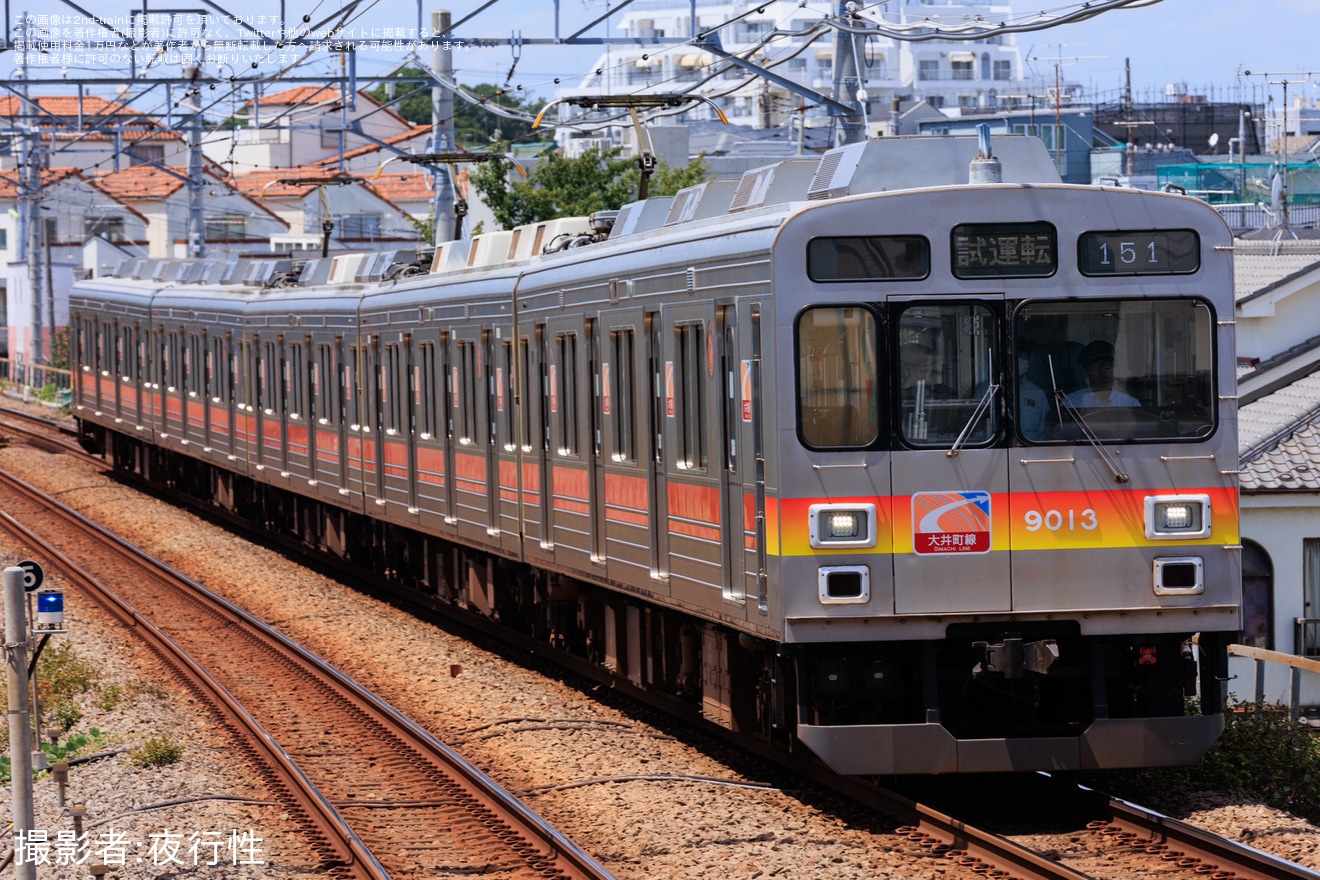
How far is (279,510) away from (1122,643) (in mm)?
16531

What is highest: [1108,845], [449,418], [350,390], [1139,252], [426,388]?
[1139,252]

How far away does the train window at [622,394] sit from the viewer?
11.4 metres

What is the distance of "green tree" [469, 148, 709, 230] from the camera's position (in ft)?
137

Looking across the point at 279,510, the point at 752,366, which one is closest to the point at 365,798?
the point at 752,366

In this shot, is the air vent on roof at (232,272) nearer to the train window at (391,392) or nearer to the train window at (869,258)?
the train window at (391,392)

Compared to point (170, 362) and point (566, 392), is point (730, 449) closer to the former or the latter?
point (566, 392)

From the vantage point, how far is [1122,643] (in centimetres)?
909

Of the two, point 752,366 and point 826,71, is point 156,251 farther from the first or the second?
point 752,366

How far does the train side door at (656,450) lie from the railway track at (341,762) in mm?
1569

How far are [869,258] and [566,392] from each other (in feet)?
14.2

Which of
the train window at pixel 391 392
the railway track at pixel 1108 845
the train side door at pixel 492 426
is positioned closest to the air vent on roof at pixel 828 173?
the railway track at pixel 1108 845

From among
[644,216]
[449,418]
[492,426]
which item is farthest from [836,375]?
[449,418]

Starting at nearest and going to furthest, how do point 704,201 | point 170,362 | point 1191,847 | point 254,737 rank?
point 1191,847, point 704,201, point 254,737, point 170,362

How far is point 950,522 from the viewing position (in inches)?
345
